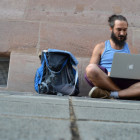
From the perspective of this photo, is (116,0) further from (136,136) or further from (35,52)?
(136,136)

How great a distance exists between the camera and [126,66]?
2.05 meters

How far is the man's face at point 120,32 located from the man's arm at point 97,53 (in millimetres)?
176

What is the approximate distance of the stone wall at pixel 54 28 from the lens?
2832mm

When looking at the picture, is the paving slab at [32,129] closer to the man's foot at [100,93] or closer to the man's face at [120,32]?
the man's foot at [100,93]

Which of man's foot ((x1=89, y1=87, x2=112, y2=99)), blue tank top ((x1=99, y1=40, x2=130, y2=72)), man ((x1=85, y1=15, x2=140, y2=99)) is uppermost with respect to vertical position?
blue tank top ((x1=99, y1=40, x2=130, y2=72))

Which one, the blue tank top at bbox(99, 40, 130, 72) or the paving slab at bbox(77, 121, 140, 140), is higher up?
the blue tank top at bbox(99, 40, 130, 72)

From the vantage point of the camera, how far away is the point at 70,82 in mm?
2402

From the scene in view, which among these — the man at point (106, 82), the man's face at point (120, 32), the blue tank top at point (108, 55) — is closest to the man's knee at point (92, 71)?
the man at point (106, 82)

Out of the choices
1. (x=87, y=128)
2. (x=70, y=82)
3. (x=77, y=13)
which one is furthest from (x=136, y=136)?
(x=77, y=13)

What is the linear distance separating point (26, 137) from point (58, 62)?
5.91ft

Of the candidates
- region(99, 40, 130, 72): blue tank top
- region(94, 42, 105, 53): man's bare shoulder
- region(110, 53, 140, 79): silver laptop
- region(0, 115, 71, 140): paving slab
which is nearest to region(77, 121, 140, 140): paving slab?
region(0, 115, 71, 140): paving slab

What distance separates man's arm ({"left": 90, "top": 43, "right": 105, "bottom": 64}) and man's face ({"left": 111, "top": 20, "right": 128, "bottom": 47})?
18 cm

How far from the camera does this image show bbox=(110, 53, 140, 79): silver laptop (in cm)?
204

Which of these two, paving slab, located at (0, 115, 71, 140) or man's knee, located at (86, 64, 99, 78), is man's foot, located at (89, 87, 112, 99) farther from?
paving slab, located at (0, 115, 71, 140)
